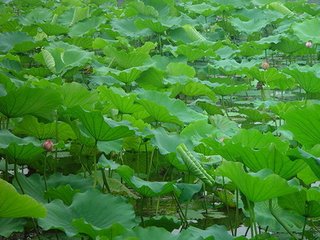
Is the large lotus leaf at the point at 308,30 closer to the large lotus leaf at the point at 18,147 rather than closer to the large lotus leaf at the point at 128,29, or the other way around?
the large lotus leaf at the point at 128,29

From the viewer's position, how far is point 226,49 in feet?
13.2

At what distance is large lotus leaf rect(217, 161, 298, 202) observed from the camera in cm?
143

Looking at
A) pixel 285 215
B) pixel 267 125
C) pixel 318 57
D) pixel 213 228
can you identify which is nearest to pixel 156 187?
pixel 213 228

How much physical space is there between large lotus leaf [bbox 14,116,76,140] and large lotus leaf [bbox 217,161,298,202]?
667 millimetres

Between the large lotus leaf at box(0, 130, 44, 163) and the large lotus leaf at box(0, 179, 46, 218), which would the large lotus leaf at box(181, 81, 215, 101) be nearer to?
the large lotus leaf at box(0, 130, 44, 163)

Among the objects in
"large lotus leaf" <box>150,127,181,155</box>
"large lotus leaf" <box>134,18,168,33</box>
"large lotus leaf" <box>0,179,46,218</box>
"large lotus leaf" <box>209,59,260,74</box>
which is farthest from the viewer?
"large lotus leaf" <box>134,18,168,33</box>

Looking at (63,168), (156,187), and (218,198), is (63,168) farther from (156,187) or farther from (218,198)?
(156,187)

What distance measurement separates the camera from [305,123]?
5.64ft

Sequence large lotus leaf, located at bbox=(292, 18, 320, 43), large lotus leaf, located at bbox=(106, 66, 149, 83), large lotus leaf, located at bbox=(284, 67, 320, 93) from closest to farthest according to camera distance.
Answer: large lotus leaf, located at bbox=(284, 67, 320, 93), large lotus leaf, located at bbox=(106, 66, 149, 83), large lotus leaf, located at bbox=(292, 18, 320, 43)

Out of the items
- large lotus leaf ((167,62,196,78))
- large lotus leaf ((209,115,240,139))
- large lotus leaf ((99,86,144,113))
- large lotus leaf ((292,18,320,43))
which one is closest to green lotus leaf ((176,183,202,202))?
large lotus leaf ((99,86,144,113))

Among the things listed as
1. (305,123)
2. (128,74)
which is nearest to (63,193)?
(305,123)

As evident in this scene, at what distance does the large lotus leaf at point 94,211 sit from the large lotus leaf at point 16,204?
0.15 metres

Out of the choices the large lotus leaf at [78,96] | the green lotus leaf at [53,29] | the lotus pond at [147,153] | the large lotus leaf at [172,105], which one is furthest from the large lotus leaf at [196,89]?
the green lotus leaf at [53,29]

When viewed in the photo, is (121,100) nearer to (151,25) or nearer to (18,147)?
(18,147)
